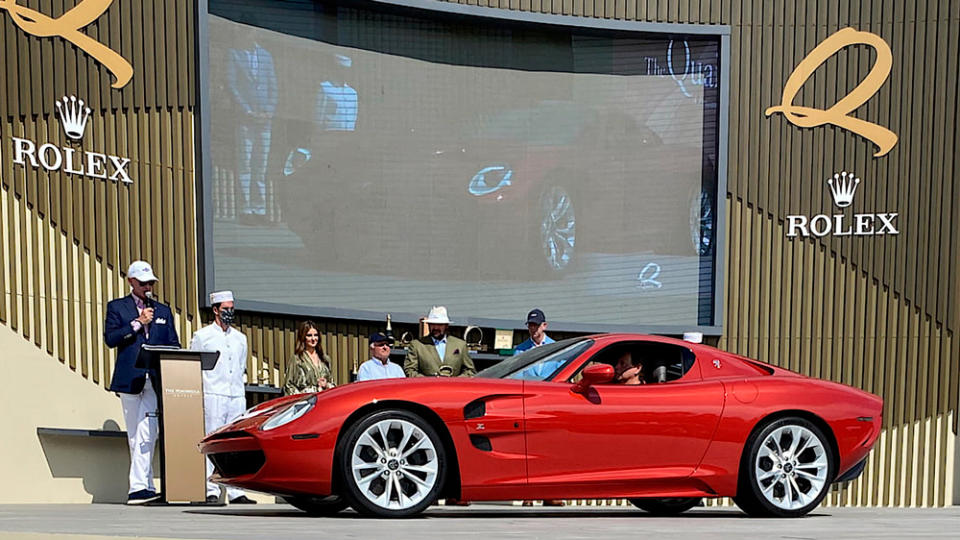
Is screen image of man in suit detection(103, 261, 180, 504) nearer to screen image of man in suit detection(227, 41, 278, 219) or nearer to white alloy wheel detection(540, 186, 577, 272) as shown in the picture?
screen image of man in suit detection(227, 41, 278, 219)

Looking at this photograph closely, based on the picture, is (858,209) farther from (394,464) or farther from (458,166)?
(394,464)

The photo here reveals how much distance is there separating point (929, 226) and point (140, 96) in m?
8.23

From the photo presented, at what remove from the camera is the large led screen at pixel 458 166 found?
1253cm

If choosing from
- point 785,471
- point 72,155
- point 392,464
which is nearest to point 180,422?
point 392,464

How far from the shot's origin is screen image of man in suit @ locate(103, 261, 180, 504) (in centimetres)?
995

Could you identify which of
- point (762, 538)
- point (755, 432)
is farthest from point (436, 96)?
point (762, 538)

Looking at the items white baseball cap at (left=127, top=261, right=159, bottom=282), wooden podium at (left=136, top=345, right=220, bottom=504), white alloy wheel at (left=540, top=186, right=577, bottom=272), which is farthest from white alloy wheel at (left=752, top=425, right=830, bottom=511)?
white alloy wheel at (left=540, top=186, right=577, bottom=272)

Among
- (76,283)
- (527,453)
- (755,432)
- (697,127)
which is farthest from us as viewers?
(697,127)

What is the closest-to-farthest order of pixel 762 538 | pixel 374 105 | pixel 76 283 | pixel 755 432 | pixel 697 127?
pixel 762 538
pixel 755 432
pixel 76 283
pixel 374 105
pixel 697 127

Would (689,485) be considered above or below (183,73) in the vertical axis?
below

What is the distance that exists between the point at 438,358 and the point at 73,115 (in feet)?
12.7

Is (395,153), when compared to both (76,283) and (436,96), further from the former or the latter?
(76,283)

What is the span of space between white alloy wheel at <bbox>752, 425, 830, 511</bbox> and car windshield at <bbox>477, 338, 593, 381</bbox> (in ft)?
4.27

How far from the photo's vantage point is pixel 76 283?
1140 centimetres
